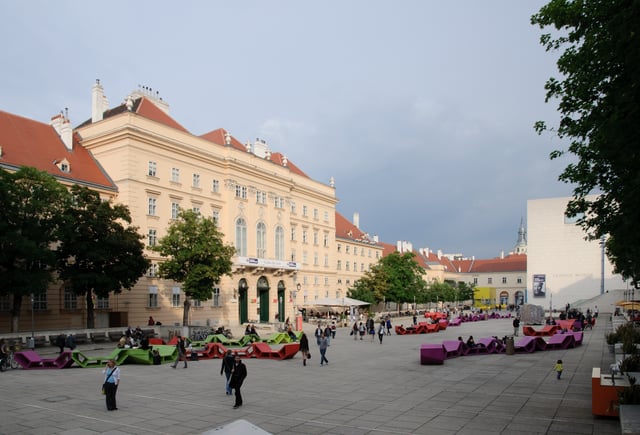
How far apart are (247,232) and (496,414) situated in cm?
4197

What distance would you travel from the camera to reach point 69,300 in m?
37.0

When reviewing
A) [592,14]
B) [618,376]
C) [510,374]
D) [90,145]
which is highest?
[90,145]

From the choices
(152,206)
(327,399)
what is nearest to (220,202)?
(152,206)

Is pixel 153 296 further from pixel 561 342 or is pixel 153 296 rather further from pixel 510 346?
pixel 561 342

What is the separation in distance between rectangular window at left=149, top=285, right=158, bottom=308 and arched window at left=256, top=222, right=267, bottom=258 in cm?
1411

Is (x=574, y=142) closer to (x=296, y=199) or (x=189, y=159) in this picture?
(x=189, y=159)

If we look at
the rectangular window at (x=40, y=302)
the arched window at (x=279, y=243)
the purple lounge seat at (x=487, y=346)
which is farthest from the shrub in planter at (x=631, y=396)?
the arched window at (x=279, y=243)

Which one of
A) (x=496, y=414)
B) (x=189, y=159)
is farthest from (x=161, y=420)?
(x=189, y=159)

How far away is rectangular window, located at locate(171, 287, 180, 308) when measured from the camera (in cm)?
4425

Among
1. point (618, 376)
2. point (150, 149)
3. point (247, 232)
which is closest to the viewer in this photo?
point (618, 376)

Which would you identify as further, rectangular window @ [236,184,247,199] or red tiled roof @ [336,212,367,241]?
red tiled roof @ [336,212,367,241]

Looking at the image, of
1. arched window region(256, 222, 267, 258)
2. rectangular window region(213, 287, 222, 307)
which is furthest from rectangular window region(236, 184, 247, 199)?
rectangular window region(213, 287, 222, 307)

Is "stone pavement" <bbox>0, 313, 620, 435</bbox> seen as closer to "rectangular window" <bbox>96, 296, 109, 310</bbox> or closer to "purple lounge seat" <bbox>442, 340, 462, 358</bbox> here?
"purple lounge seat" <bbox>442, 340, 462, 358</bbox>

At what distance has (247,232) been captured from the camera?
53281mm
